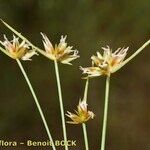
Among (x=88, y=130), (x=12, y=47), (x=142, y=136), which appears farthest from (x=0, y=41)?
(x=142, y=136)

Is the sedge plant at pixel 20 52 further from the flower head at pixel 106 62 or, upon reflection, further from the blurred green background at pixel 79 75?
the flower head at pixel 106 62

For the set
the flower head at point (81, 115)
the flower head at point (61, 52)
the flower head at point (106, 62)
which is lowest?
the flower head at point (81, 115)

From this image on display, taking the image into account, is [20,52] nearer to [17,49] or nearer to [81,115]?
[17,49]

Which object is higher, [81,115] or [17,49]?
[17,49]

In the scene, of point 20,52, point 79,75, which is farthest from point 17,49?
point 79,75

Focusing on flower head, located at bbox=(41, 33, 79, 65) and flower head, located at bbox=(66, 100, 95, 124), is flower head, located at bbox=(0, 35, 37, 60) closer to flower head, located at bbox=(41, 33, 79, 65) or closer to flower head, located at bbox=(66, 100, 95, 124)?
flower head, located at bbox=(41, 33, 79, 65)

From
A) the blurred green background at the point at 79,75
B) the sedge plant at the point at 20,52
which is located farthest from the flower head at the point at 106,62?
the sedge plant at the point at 20,52

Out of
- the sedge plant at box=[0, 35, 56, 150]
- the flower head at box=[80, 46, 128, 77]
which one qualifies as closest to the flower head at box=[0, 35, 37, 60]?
the sedge plant at box=[0, 35, 56, 150]
